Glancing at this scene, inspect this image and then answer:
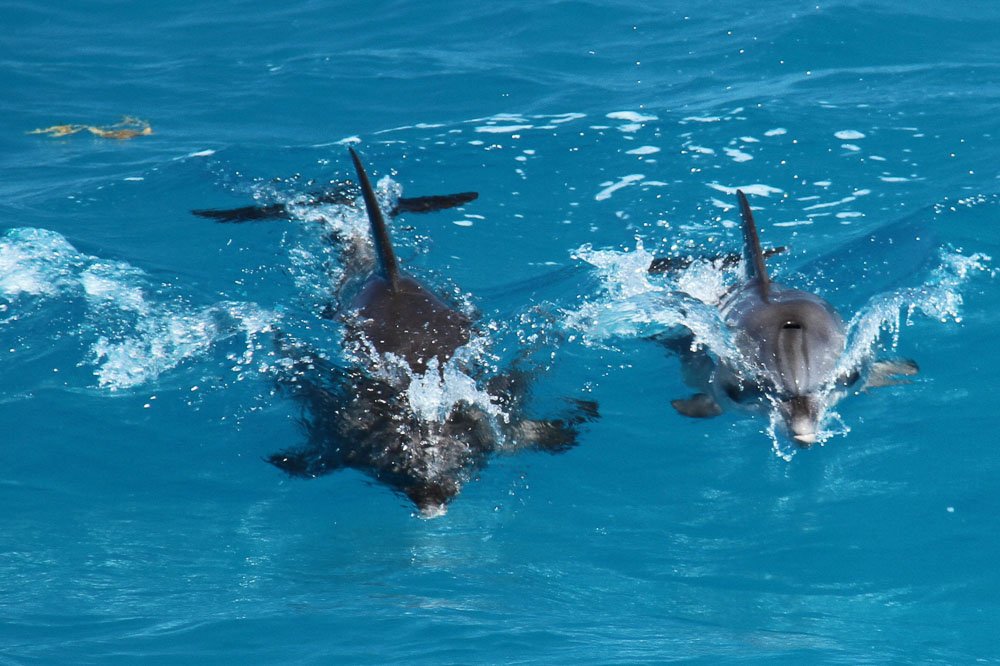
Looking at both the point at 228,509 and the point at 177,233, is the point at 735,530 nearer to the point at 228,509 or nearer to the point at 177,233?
the point at 228,509

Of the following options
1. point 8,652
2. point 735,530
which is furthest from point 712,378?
point 8,652

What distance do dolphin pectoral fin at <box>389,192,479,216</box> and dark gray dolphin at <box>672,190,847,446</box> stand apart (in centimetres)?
279

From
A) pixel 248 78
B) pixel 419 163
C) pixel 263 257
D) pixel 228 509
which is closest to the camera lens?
pixel 228 509

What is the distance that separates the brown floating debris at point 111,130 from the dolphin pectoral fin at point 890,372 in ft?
34.2

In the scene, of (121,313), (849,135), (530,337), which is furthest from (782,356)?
(849,135)

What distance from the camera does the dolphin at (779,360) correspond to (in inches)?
287

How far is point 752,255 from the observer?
28.2 ft

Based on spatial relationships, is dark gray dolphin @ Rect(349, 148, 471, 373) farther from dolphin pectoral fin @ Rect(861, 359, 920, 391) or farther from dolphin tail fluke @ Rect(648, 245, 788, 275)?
dolphin pectoral fin @ Rect(861, 359, 920, 391)

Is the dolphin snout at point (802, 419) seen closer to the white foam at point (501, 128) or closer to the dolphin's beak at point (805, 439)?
Result: the dolphin's beak at point (805, 439)

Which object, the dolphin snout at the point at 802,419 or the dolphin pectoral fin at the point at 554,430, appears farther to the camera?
the dolphin pectoral fin at the point at 554,430

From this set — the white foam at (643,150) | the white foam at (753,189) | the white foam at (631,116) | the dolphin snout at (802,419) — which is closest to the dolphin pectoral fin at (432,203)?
the white foam at (753,189)

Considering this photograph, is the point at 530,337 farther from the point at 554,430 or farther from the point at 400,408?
the point at 400,408

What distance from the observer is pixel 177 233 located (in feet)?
39.3

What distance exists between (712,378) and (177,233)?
20.8ft
